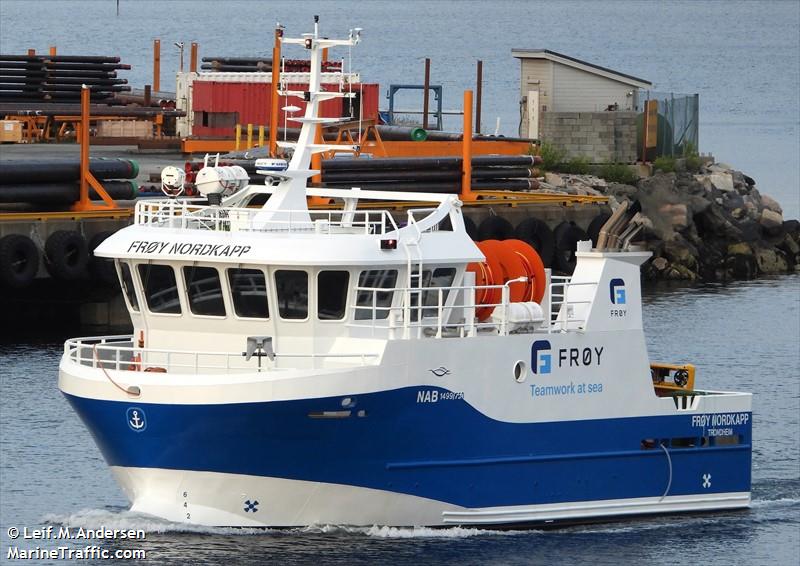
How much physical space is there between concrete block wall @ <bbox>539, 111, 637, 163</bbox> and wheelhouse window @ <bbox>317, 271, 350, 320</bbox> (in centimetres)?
3282

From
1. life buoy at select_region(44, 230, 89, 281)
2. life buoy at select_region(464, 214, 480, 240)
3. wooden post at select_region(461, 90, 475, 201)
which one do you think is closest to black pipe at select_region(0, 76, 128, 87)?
wooden post at select_region(461, 90, 475, 201)

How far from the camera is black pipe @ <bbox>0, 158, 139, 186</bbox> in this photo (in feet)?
119

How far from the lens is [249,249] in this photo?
63.9 ft

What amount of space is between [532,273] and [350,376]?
363cm

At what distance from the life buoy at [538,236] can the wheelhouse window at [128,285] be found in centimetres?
2045

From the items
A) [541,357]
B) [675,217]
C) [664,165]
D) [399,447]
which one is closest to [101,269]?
[541,357]

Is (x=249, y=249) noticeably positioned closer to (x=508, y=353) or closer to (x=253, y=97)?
(x=508, y=353)

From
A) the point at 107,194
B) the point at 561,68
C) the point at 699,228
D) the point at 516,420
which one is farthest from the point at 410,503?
the point at 561,68

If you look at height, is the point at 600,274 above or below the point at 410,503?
above

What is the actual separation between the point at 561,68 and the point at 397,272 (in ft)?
111

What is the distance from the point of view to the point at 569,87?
5334cm

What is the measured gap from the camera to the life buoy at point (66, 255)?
34.6 meters

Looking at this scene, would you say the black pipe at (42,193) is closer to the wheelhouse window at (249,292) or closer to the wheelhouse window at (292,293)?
the wheelhouse window at (249,292)

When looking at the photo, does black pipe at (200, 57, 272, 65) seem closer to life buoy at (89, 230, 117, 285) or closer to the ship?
life buoy at (89, 230, 117, 285)
